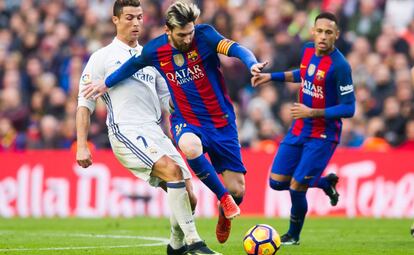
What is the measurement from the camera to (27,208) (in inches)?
793

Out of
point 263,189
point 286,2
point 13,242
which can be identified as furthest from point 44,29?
point 13,242

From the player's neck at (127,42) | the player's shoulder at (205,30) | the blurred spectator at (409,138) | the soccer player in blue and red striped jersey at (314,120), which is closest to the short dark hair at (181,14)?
the player's shoulder at (205,30)

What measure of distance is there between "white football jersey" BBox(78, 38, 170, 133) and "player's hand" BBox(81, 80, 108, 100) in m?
0.08

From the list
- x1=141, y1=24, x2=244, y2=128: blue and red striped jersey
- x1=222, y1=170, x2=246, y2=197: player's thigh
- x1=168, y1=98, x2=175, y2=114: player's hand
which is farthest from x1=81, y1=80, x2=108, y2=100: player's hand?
x1=222, y1=170, x2=246, y2=197: player's thigh

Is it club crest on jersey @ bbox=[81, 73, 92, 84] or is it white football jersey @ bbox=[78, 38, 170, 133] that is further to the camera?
club crest on jersey @ bbox=[81, 73, 92, 84]

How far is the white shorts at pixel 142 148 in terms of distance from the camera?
11023 millimetres

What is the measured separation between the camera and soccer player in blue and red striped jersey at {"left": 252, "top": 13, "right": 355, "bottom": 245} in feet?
43.0

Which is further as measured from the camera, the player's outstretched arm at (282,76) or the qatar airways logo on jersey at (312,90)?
the qatar airways logo on jersey at (312,90)

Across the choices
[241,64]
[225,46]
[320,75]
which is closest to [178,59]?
[225,46]

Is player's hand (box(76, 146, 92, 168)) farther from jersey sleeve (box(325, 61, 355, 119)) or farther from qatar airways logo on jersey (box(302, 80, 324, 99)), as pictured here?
qatar airways logo on jersey (box(302, 80, 324, 99))

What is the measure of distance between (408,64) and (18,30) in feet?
30.5

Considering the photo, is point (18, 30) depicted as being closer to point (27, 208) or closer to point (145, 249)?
point (27, 208)

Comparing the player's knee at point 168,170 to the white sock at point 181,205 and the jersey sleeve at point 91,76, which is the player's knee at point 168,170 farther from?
the jersey sleeve at point 91,76

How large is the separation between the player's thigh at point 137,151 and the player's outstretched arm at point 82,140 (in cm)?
30
